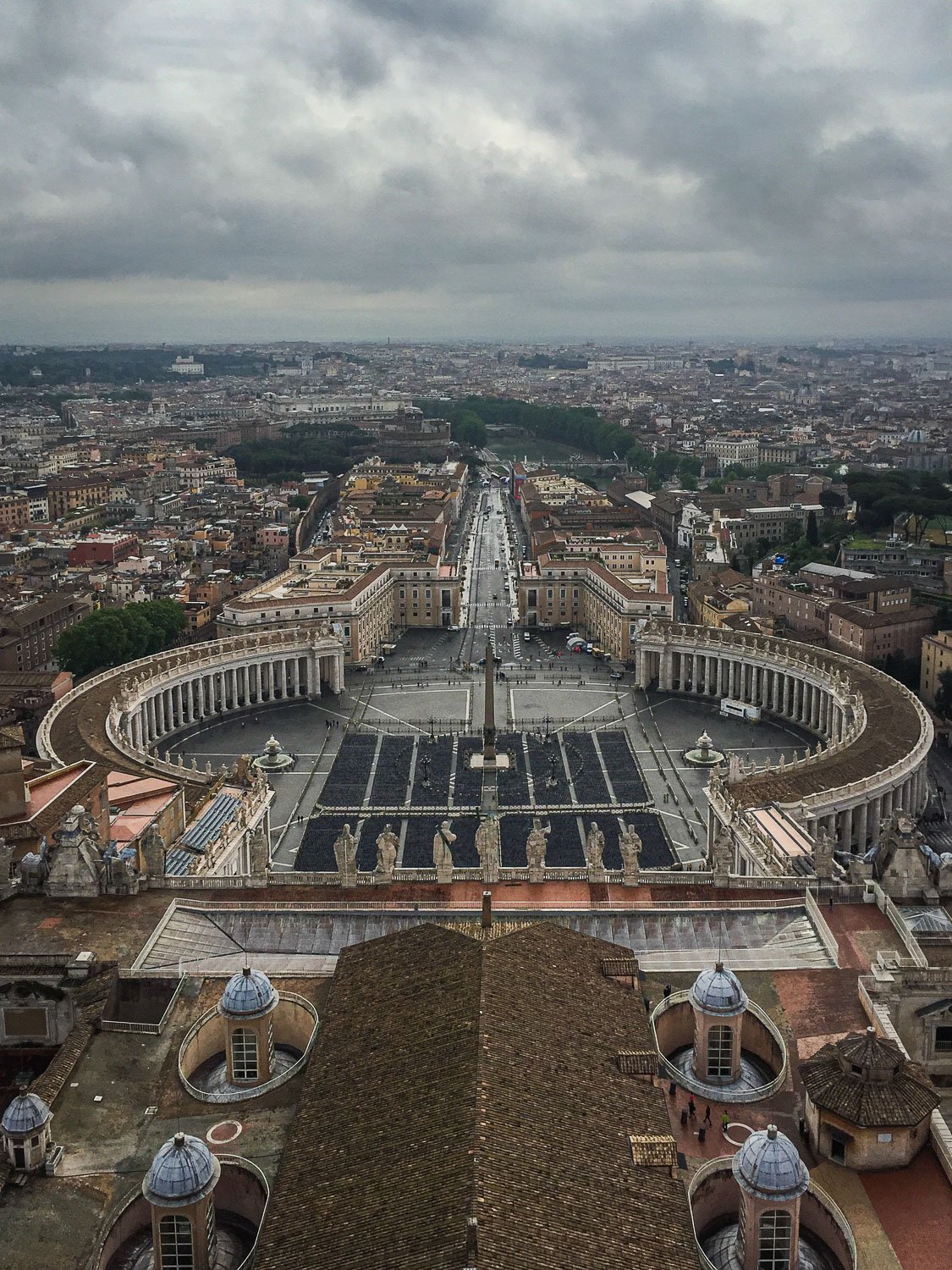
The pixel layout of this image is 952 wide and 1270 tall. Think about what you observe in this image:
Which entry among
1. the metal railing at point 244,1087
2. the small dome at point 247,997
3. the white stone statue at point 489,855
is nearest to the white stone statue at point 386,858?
the white stone statue at point 489,855

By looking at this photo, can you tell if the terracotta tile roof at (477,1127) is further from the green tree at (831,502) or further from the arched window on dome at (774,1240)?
the green tree at (831,502)

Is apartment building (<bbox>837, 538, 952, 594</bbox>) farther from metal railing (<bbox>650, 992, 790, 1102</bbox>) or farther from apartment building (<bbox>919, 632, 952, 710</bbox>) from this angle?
metal railing (<bbox>650, 992, 790, 1102</bbox>)

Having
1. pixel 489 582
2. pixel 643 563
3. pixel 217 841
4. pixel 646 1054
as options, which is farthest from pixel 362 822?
pixel 489 582

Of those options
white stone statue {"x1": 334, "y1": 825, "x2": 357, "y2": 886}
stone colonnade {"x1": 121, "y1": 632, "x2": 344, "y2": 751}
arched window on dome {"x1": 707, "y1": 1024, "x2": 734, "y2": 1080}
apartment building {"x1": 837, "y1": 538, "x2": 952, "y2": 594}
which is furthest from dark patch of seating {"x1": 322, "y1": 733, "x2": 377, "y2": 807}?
apartment building {"x1": 837, "y1": 538, "x2": 952, "y2": 594}

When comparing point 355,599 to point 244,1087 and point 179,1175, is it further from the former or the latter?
point 179,1175

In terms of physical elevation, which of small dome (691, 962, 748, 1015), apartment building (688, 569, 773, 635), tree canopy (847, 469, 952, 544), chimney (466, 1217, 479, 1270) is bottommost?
apartment building (688, 569, 773, 635)

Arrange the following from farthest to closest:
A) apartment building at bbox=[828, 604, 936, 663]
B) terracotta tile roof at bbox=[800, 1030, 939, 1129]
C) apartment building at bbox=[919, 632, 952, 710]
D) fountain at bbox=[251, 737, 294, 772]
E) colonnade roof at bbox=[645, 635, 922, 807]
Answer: apartment building at bbox=[828, 604, 936, 663]
apartment building at bbox=[919, 632, 952, 710]
fountain at bbox=[251, 737, 294, 772]
colonnade roof at bbox=[645, 635, 922, 807]
terracotta tile roof at bbox=[800, 1030, 939, 1129]

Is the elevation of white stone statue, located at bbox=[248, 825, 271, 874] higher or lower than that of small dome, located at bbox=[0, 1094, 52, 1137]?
lower

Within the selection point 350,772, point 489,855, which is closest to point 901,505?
point 350,772
